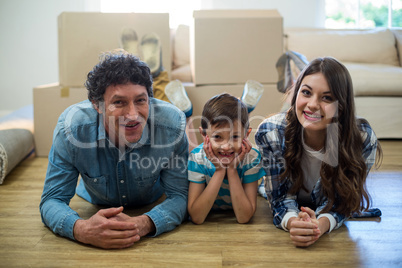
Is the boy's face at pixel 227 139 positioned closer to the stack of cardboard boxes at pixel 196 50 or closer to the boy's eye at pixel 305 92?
the boy's eye at pixel 305 92

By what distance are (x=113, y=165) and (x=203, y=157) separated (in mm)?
317

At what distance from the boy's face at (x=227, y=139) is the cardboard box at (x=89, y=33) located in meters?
1.31

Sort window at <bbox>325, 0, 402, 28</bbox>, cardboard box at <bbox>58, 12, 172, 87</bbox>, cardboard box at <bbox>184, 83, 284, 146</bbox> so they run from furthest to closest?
window at <bbox>325, 0, 402, 28</bbox>, cardboard box at <bbox>184, 83, 284, 146</bbox>, cardboard box at <bbox>58, 12, 172, 87</bbox>

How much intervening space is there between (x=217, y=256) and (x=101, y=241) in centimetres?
35

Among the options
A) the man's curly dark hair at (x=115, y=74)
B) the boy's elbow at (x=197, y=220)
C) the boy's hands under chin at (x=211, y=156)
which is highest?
the man's curly dark hair at (x=115, y=74)

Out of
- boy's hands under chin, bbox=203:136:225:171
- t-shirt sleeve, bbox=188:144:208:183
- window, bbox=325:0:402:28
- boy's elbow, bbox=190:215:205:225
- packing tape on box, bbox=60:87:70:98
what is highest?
window, bbox=325:0:402:28

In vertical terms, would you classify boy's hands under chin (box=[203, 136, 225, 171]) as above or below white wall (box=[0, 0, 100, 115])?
below

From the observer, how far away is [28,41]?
4.17 meters

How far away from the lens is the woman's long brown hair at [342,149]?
1.42 meters

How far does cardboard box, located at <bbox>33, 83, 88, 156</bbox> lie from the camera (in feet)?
8.66

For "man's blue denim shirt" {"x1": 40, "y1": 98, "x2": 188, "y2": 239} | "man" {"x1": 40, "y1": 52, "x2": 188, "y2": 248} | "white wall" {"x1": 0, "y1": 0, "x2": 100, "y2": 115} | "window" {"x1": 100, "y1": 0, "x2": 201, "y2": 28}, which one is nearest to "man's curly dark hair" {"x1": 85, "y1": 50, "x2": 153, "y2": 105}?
"man" {"x1": 40, "y1": 52, "x2": 188, "y2": 248}

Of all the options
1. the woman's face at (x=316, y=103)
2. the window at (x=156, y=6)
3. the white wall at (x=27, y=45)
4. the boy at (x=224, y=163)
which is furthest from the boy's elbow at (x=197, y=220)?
the white wall at (x=27, y=45)

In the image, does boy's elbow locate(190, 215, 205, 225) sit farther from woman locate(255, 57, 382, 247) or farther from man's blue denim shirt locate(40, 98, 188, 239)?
woman locate(255, 57, 382, 247)

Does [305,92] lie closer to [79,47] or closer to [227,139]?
[227,139]
